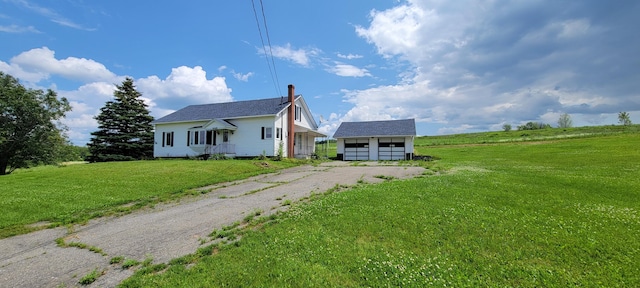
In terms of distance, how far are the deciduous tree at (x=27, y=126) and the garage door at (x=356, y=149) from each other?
103ft

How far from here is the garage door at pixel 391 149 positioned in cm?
3266

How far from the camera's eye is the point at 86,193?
1114 cm

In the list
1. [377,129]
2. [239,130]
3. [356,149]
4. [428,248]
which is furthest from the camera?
[356,149]

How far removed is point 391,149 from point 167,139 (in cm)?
2608

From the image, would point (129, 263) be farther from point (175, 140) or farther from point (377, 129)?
point (377, 129)

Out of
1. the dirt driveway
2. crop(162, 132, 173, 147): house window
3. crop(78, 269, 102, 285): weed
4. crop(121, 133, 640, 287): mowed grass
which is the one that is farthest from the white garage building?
crop(78, 269, 102, 285): weed

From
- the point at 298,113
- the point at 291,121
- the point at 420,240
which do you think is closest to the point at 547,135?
the point at 298,113

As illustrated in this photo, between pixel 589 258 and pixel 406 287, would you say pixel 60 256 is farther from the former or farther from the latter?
pixel 589 258

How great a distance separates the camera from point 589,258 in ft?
14.0

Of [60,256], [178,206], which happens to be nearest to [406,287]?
[60,256]

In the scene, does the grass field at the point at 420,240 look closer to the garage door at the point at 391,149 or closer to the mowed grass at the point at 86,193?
the mowed grass at the point at 86,193

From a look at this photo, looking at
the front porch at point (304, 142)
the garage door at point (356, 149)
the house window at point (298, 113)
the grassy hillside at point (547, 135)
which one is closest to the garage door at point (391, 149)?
the garage door at point (356, 149)

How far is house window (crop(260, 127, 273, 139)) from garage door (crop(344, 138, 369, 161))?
11.4 m

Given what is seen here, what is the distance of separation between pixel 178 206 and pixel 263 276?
6.71 m
